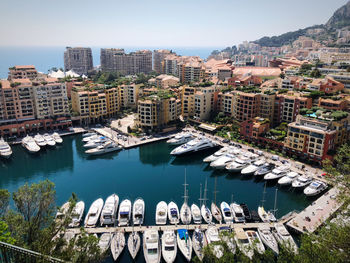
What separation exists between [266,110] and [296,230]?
31.3 m

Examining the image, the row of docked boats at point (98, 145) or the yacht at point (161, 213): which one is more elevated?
the row of docked boats at point (98, 145)

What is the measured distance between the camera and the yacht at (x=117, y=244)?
79.4ft

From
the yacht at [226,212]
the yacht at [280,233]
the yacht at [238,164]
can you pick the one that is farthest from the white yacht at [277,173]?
the yacht at [280,233]

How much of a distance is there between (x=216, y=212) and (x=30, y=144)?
35.7m

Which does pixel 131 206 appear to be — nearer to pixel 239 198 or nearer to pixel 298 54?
pixel 239 198

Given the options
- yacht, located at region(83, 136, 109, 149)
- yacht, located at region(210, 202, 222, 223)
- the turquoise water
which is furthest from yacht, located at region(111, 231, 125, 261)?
yacht, located at region(83, 136, 109, 149)

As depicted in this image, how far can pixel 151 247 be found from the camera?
24.5 m

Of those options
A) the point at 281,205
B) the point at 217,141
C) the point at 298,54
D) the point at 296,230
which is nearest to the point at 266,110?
the point at 217,141

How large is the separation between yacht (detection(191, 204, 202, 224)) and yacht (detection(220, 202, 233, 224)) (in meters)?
2.53

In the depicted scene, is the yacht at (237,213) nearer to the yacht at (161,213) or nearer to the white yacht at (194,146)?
the yacht at (161,213)

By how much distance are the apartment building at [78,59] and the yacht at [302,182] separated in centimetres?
10368

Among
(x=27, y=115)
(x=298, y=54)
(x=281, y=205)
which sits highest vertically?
(x=298, y=54)

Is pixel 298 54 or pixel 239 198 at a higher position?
pixel 298 54

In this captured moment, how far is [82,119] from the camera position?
62031 millimetres
